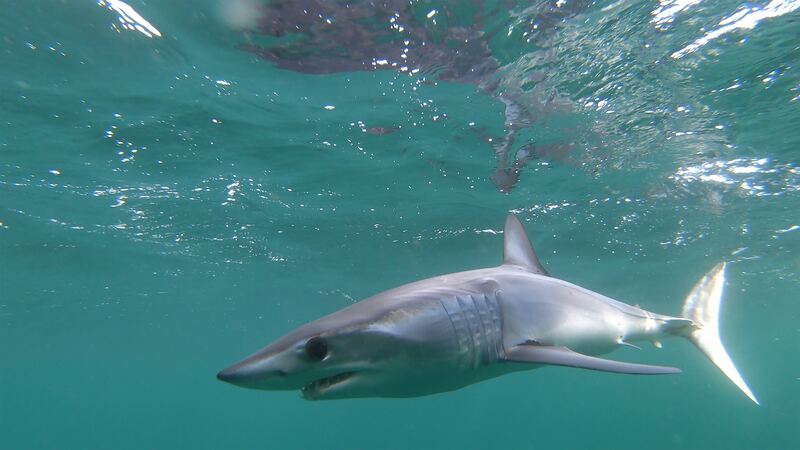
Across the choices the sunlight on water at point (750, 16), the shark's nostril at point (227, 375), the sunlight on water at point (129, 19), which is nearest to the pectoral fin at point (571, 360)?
the shark's nostril at point (227, 375)

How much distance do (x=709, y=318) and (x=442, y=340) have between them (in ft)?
20.1

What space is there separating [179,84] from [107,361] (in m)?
55.8

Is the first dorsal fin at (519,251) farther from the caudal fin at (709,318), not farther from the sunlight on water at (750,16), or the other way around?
the sunlight on water at (750,16)

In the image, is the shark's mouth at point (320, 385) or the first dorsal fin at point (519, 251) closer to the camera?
the shark's mouth at point (320, 385)

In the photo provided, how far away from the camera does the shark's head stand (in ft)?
9.25

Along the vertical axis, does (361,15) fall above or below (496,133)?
above

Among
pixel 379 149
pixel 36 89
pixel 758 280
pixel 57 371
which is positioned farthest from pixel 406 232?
pixel 57 371

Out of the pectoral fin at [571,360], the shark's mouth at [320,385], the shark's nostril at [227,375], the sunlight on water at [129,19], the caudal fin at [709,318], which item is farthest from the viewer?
the sunlight on water at [129,19]

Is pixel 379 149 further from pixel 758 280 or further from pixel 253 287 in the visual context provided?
pixel 758 280

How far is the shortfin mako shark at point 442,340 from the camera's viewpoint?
115 inches

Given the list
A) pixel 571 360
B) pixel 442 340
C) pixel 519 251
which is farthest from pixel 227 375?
pixel 519 251

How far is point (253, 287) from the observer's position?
1051 inches

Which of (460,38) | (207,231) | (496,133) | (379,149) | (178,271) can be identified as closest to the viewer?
(460,38)

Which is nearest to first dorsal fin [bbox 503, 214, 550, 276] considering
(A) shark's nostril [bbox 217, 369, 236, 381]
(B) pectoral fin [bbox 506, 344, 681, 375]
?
(B) pectoral fin [bbox 506, 344, 681, 375]
